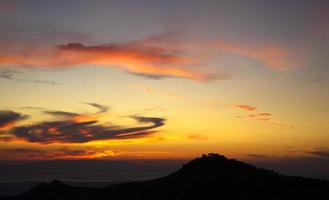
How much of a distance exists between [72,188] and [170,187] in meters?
17.8

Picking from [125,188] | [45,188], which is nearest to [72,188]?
[45,188]

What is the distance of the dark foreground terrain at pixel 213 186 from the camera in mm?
53469

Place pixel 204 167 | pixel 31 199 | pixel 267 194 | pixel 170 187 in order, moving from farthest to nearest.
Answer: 1. pixel 31 199
2. pixel 204 167
3. pixel 170 187
4. pixel 267 194

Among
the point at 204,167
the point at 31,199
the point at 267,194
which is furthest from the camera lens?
the point at 31,199

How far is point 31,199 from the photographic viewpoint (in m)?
67.0

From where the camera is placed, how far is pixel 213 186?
56.4 metres

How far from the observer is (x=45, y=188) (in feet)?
230

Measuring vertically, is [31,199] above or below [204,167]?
below

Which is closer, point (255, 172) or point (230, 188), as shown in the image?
point (230, 188)

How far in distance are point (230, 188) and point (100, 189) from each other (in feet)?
63.4

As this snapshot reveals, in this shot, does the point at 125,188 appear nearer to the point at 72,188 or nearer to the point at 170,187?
the point at 170,187

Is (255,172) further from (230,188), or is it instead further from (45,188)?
(45,188)

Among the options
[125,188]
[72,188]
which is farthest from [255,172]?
[72,188]

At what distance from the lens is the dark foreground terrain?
53469 mm
